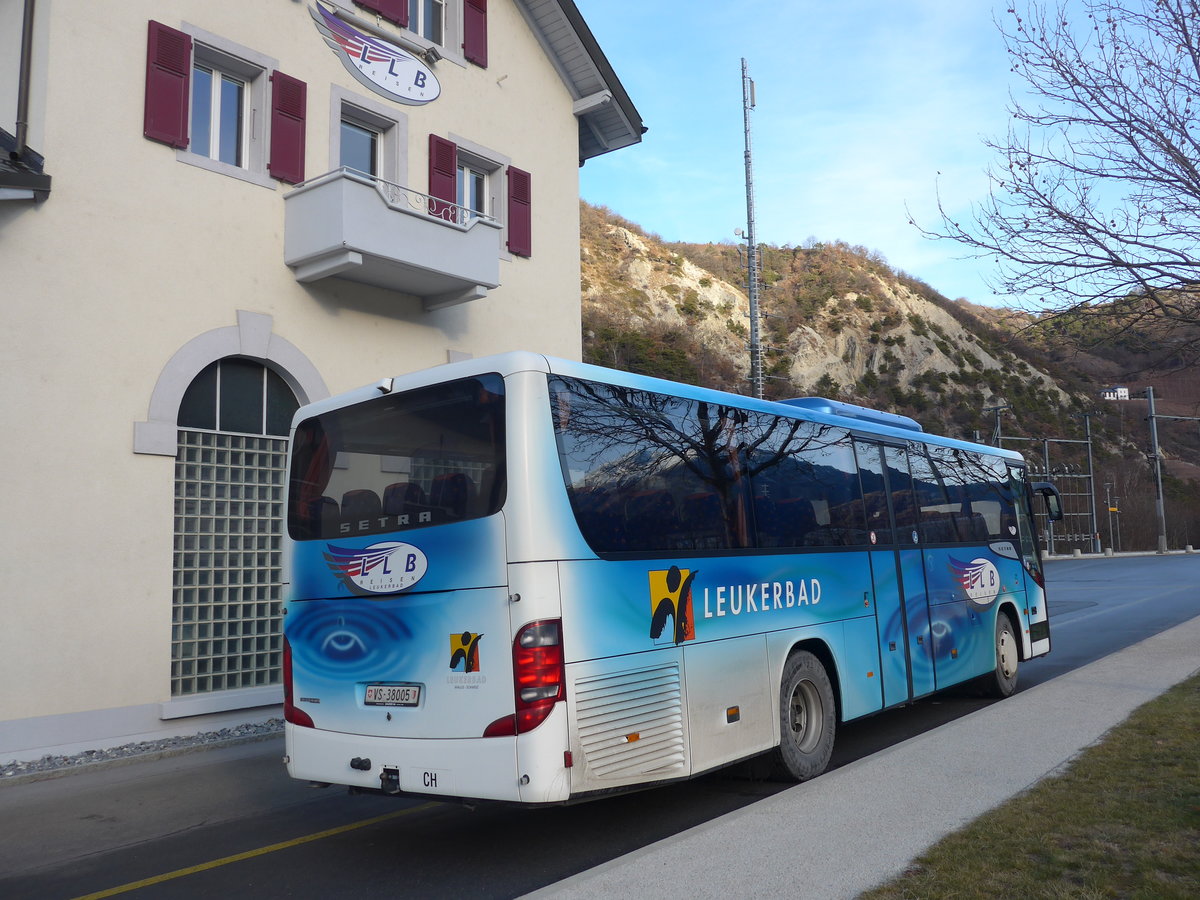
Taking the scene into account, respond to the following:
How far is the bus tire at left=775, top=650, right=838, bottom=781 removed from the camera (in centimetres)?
723

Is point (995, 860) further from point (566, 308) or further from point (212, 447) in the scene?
point (566, 308)

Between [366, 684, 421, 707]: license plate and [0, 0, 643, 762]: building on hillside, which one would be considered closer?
[366, 684, 421, 707]: license plate

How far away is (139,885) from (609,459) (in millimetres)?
3612

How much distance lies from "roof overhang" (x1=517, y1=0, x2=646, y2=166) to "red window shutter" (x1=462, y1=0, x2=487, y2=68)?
1.14 m

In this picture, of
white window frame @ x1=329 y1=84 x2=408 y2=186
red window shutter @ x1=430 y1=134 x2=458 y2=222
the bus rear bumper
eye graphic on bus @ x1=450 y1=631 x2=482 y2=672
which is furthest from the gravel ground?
red window shutter @ x1=430 y1=134 x2=458 y2=222

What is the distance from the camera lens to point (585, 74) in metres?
16.7

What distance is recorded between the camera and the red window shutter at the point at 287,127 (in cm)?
1209

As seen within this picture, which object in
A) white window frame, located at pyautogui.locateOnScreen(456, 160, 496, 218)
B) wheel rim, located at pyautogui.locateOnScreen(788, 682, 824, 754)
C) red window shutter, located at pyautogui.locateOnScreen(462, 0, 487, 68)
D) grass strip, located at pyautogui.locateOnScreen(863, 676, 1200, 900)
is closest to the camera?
grass strip, located at pyautogui.locateOnScreen(863, 676, 1200, 900)

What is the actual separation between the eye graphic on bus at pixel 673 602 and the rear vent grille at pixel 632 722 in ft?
0.80

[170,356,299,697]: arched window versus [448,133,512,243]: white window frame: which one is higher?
[448,133,512,243]: white window frame

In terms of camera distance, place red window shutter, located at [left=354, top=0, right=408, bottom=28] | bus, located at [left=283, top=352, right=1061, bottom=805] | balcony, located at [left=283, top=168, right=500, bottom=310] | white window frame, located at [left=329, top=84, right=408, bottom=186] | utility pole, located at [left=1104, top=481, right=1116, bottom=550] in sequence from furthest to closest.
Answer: utility pole, located at [left=1104, top=481, right=1116, bottom=550]
red window shutter, located at [left=354, top=0, right=408, bottom=28]
white window frame, located at [left=329, top=84, right=408, bottom=186]
balcony, located at [left=283, top=168, right=500, bottom=310]
bus, located at [left=283, top=352, right=1061, bottom=805]

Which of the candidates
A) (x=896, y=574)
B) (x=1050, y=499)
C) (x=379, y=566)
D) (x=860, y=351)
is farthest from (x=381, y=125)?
(x=860, y=351)

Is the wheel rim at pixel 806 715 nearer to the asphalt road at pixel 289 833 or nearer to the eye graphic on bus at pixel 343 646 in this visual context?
the asphalt road at pixel 289 833

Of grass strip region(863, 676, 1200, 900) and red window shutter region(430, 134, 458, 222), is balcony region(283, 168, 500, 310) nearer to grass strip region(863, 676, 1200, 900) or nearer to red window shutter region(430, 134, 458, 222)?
red window shutter region(430, 134, 458, 222)
